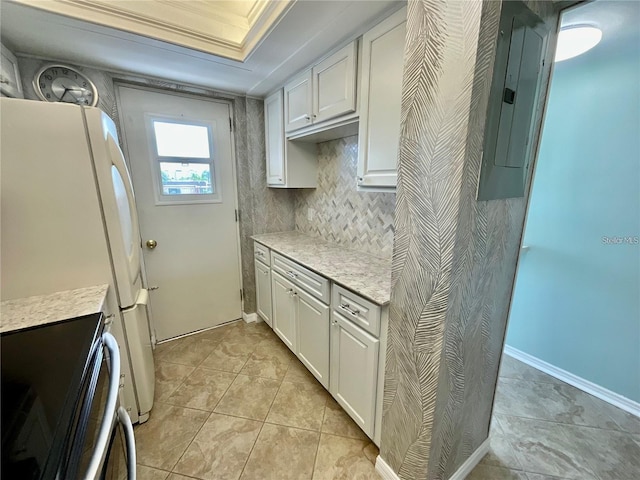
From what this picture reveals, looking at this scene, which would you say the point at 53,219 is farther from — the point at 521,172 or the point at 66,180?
the point at 521,172

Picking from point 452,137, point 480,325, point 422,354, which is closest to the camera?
point 452,137

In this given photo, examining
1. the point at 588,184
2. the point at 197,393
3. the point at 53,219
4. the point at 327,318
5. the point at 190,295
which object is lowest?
the point at 197,393

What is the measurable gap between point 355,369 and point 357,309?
364mm

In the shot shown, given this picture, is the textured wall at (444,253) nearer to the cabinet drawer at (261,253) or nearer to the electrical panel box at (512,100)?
the electrical panel box at (512,100)

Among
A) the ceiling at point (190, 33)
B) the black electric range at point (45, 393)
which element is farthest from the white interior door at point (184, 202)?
the black electric range at point (45, 393)

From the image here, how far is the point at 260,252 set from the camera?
8.39 feet

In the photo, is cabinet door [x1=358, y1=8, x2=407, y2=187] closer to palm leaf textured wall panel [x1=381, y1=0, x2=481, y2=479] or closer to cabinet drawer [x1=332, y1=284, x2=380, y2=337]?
palm leaf textured wall panel [x1=381, y1=0, x2=481, y2=479]

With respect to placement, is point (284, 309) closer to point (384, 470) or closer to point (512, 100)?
point (384, 470)

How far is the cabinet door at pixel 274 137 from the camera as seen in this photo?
2.33m

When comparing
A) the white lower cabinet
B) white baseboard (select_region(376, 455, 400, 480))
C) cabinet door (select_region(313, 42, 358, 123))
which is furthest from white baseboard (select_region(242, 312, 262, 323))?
cabinet door (select_region(313, 42, 358, 123))

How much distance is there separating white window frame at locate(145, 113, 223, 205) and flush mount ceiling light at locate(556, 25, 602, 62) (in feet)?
8.20

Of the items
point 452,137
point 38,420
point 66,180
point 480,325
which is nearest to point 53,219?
point 66,180

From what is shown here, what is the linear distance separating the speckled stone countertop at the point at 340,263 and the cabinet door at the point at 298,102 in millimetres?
951

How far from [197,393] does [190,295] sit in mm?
962
